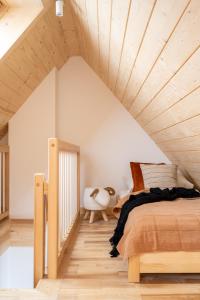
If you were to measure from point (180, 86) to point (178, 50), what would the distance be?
1.09 feet

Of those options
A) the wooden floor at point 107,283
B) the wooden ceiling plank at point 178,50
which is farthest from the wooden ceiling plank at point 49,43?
the wooden floor at point 107,283

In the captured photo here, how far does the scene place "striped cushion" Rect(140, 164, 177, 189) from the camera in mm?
3275

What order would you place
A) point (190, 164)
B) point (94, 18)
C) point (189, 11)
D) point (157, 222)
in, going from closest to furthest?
1. point (189, 11)
2. point (157, 222)
3. point (94, 18)
4. point (190, 164)

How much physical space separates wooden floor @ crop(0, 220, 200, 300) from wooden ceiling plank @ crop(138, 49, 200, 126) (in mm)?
1179

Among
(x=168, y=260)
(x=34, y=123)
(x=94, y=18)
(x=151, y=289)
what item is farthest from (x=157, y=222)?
(x=34, y=123)

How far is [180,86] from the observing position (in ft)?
5.59

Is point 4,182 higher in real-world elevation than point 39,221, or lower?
higher

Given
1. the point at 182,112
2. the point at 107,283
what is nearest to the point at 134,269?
the point at 107,283

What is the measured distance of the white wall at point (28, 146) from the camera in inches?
145

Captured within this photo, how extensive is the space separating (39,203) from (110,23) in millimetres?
1271

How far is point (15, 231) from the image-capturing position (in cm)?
323

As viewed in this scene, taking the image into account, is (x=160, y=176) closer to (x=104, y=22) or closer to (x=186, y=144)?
(x=186, y=144)

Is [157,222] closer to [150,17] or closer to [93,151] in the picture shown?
[150,17]

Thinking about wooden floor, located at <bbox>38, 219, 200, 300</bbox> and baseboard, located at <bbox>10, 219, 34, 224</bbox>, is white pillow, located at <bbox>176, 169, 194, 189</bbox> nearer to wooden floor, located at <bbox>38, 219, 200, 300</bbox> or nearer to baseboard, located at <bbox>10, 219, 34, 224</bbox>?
wooden floor, located at <bbox>38, 219, 200, 300</bbox>
